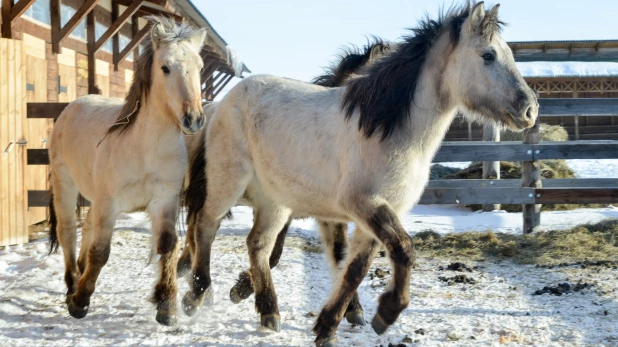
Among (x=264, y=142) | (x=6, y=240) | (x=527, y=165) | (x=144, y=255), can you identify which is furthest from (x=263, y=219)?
(x=527, y=165)

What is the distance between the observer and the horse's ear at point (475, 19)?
379 centimetres

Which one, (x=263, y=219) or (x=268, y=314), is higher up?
(x=263, y=219)

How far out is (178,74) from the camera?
425 centimetres

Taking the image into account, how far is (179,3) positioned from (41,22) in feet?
10.5

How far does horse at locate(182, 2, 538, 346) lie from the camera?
3.75 meters

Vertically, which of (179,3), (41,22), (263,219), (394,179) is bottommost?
(263,219)

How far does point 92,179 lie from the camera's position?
→ 4.99m

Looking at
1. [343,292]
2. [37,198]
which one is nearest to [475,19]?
[343,292]

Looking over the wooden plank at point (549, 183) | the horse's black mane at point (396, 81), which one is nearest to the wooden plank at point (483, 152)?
the wooden plank at point (549, 183)

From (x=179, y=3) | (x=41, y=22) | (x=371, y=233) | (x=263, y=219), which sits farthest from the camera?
(x=179, y=3)

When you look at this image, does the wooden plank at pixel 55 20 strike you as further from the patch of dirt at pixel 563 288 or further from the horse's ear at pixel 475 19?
the patch of dirt at pixel 563 288

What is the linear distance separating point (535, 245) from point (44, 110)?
247 inches

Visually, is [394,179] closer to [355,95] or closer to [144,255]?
[355,95]

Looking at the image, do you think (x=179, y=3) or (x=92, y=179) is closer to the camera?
(x=92, y=179)
